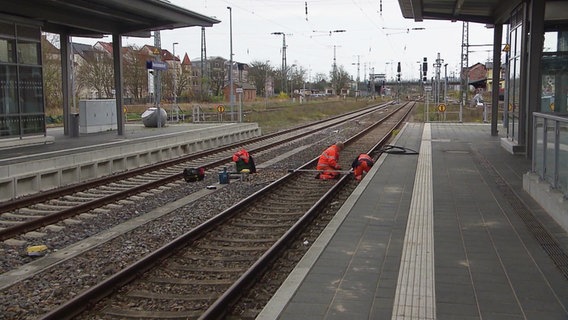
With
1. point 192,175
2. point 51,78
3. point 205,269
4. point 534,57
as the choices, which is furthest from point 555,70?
point 51,78

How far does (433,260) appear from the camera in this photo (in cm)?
623

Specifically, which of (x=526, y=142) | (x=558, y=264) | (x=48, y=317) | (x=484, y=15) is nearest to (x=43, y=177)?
(x=48, y=317)

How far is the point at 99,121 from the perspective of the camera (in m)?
25.0

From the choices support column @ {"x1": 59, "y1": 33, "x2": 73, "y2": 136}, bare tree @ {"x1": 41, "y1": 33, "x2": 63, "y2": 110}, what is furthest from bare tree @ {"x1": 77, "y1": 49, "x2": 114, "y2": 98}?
support column @ {"x1": 59, "y1": 33, "x2": 73, "y2": 136}

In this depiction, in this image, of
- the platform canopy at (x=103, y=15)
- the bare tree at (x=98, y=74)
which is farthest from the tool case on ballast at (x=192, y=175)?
the bare tree at (x=98, y=74)

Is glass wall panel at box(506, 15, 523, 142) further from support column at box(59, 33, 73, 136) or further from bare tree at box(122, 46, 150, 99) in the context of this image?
bare tree at box(122, 46, 150, 99)

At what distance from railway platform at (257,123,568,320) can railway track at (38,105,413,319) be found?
49cm

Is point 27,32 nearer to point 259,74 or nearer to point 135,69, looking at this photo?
point 135,69

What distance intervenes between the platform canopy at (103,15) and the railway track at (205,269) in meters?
9.72

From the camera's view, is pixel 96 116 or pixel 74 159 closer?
pixel 74 159

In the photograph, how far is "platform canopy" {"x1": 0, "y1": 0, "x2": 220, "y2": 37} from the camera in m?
16.7

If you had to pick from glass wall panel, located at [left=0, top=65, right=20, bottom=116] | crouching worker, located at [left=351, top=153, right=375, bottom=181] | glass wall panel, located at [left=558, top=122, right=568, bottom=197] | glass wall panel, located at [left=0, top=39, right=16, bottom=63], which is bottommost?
crouching worker, located at [left=351, top=153, right=375, bottom=181]

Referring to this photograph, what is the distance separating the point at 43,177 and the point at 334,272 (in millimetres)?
8979

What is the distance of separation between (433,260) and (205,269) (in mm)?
2522
